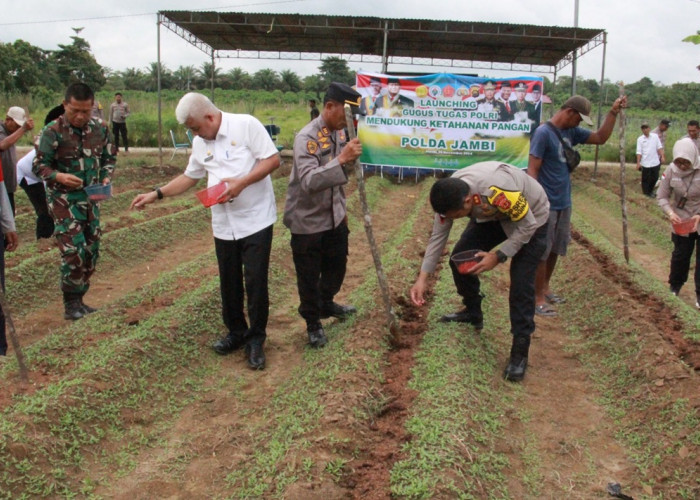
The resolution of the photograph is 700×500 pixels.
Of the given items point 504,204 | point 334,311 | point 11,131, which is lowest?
point 334,311

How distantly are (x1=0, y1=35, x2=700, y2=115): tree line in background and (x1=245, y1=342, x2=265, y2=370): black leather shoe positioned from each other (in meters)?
19.9

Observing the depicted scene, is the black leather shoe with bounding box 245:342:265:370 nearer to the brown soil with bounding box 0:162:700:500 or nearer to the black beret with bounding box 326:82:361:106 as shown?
the brown soil with bounding box 0:162:700:500

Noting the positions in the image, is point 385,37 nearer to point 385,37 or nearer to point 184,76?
point 385,37

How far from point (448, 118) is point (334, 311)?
944 centimetres

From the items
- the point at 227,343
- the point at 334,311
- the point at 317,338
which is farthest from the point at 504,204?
the point at 227,343

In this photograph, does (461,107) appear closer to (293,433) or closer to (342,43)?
(342,43)

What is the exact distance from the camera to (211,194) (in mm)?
3949

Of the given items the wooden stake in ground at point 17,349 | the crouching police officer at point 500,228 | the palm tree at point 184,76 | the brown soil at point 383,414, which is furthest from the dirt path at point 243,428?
the palm tree at point 184,76

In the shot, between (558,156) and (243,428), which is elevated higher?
(558,156)

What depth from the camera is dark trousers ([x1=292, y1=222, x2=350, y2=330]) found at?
14.6ft

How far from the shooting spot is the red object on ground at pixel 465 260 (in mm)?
3922

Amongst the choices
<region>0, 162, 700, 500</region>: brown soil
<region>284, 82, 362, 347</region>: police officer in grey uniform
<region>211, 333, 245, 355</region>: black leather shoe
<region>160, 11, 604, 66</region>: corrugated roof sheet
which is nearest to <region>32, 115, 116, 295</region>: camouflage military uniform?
<region>0, 162, 700, 500</region>: brown soil

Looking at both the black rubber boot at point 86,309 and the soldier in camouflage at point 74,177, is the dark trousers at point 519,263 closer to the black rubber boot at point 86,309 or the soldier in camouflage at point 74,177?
the soldier in camouflage at point 74,177

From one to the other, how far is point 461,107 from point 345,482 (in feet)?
38.2
